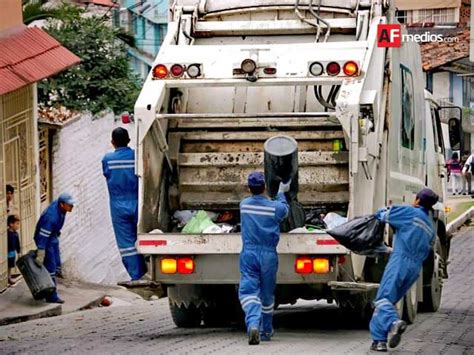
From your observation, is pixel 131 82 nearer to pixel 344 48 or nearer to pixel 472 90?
pixel 344 48

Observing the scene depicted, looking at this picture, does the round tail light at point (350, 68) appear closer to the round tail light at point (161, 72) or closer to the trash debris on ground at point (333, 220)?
the trash debris on ground at point (333, 220)

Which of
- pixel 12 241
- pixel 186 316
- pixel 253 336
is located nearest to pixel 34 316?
pixel 12 241

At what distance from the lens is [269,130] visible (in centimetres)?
1202

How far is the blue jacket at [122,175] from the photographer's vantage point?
12.0 meters

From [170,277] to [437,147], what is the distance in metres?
5.10

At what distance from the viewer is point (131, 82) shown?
70.5 feet

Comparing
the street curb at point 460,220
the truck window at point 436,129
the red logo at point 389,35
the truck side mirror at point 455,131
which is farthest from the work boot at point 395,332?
the street curb at point 460,220

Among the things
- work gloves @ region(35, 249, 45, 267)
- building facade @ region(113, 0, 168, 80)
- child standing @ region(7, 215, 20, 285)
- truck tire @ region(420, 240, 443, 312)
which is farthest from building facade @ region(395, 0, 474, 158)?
truck tire @ region(420, 240, 443, 312)

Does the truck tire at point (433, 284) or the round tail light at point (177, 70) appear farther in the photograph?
the truck tire at point (433, 284)

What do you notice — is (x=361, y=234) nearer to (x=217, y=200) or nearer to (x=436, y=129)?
(x=217, y=200)

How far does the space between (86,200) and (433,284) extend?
256 inches

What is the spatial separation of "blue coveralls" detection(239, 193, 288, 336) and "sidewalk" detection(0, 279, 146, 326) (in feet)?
14.1

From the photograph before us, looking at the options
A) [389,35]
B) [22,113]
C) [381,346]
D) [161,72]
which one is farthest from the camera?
[22,113]

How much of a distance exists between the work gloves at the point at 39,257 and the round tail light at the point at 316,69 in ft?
18.0
